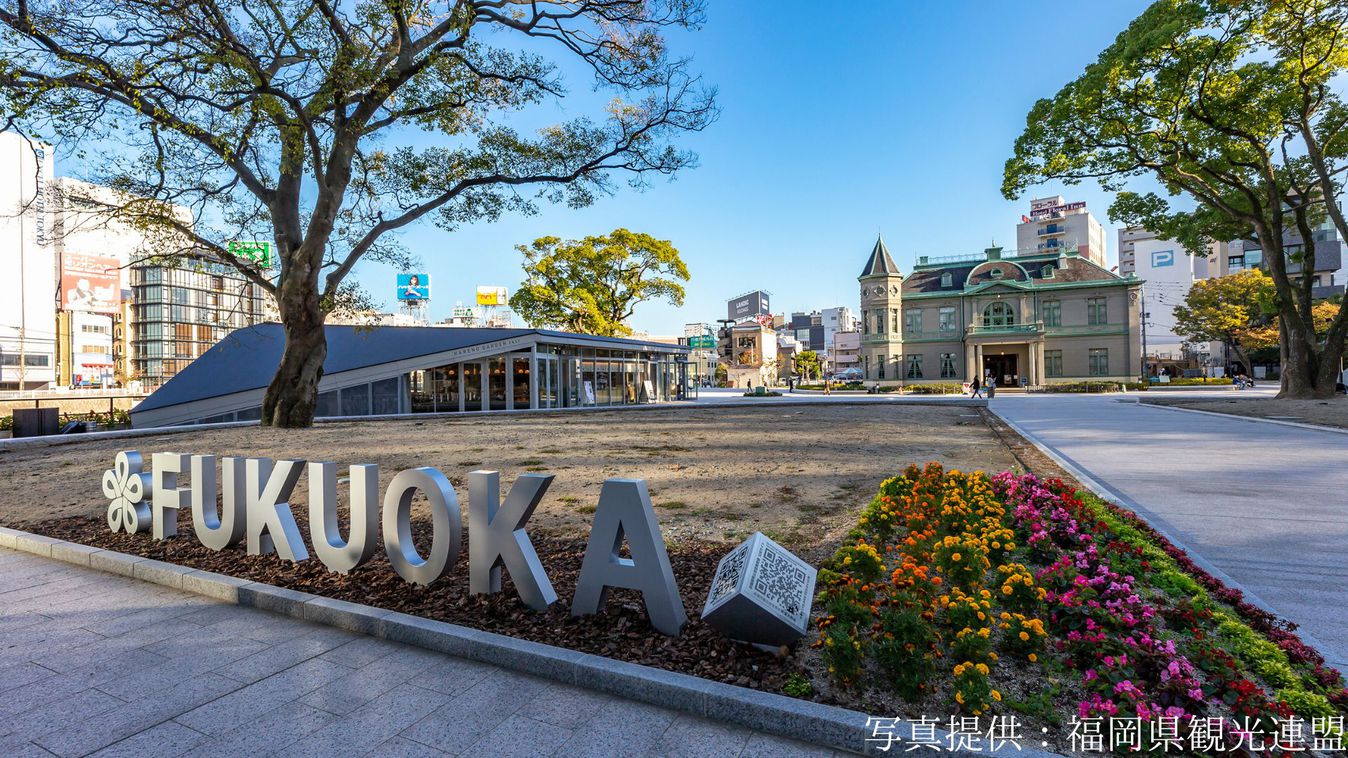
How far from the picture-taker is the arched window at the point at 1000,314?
50.0 meters

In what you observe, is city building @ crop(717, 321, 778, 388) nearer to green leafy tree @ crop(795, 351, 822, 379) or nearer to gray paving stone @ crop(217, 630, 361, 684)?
green leafy tree @ crop(795, 351, 822, 379)

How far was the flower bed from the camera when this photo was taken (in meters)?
2.65

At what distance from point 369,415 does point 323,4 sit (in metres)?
16.1

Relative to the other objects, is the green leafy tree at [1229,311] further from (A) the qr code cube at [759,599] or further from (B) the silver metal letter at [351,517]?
(B) the silver metal letter at [351,517]

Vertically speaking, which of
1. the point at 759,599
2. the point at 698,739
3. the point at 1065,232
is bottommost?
the point at 698,739

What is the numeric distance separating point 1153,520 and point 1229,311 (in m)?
56.6

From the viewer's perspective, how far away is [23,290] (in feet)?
233

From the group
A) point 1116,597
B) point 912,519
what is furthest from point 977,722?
point 912,519

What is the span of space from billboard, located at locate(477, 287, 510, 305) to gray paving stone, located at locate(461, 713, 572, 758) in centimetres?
7793

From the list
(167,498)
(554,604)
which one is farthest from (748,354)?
(554,604)

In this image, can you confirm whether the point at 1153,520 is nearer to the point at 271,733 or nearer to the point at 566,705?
the point at 566,705

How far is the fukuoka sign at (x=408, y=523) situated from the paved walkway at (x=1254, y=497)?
3914mm

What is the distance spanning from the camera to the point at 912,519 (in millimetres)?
5109

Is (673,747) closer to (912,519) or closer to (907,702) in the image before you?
(907,702)
